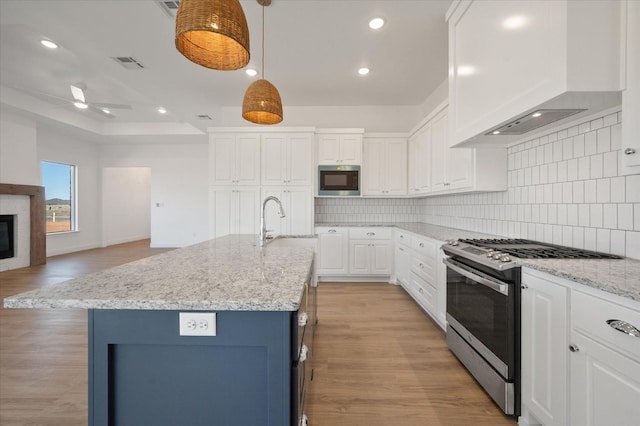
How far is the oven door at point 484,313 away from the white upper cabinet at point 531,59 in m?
1.02

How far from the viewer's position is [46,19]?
2.57 m

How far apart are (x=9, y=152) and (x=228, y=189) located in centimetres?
433

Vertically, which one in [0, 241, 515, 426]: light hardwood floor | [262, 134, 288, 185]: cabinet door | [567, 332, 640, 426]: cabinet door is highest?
[262, 134, 288, 185]: cabinet door

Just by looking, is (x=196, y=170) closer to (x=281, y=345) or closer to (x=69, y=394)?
(x=69, y=394)

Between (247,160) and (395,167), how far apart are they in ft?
7.78

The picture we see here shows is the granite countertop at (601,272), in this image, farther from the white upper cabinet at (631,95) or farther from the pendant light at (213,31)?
the pendant light at (213,31)

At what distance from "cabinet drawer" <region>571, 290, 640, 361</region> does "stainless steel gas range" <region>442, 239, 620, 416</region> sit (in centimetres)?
36

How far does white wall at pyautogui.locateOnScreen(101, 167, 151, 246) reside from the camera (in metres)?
8.15

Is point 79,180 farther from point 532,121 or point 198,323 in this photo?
point 532,121

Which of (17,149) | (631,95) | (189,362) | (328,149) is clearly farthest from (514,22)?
(17,149)

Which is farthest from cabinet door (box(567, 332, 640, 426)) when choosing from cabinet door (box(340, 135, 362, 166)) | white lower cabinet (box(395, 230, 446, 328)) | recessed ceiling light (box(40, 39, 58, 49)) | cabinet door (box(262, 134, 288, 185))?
recessed ceiling light (box(40, 39, 58, 49))

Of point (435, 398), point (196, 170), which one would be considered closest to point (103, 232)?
point (196, 170)

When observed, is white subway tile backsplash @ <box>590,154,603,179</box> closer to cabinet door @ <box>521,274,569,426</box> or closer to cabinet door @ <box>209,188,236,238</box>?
cabinet door @ <box>521,274,569,426</box>

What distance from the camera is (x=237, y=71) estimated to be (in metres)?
3.61
